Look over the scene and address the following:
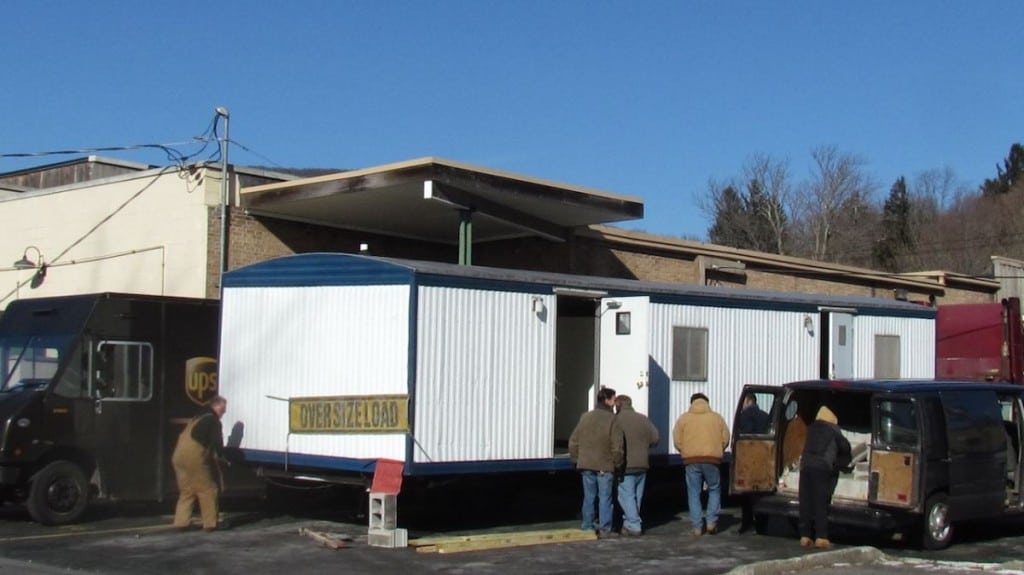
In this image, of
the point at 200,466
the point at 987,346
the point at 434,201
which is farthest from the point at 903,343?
the point at 200,466

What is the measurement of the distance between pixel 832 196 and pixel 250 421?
58.6 meters

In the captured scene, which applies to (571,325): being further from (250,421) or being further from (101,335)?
(101,335)

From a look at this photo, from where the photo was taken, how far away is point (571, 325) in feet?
55.4

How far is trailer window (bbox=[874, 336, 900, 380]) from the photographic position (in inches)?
709

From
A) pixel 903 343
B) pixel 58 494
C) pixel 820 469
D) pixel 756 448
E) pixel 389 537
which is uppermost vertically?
pixel 903 343

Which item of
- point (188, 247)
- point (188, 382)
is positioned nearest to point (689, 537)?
point (188, 382)

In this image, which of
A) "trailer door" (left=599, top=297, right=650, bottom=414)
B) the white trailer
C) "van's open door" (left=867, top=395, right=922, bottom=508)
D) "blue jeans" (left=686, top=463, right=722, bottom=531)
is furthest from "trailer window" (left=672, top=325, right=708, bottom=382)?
"van's open door" (left=867, top=395, right=922, bottom=508)

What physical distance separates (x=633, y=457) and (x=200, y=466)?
4.80m

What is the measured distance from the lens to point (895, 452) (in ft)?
39.8

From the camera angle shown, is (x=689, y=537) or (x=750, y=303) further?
(x=750, y=303)

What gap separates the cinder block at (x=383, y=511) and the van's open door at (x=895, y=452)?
15.8ft

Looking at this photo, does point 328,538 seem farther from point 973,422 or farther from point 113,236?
point 113,236

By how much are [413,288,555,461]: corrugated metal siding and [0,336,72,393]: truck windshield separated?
4825 millimetres

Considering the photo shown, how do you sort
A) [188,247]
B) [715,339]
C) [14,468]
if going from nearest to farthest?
1. [14,468]
2. [715,339]
3. [188,247]
